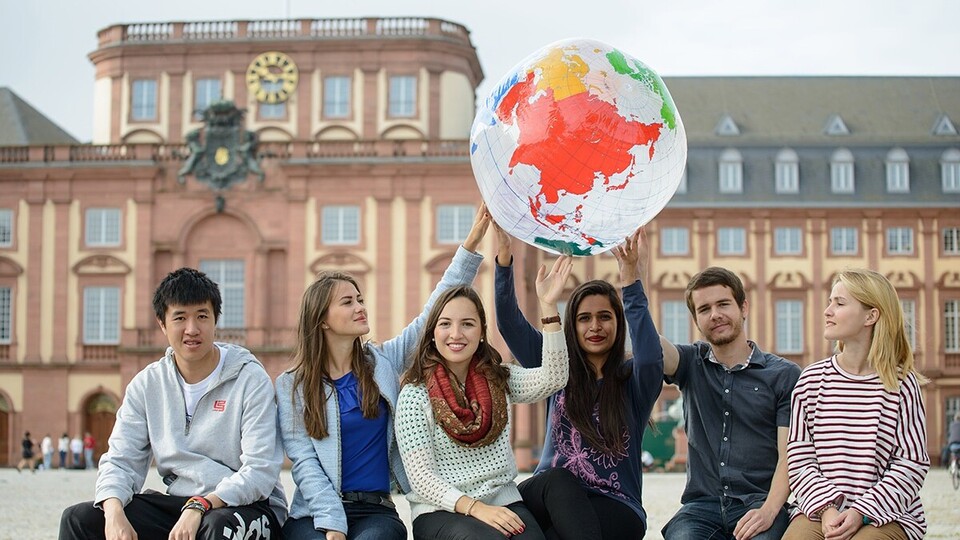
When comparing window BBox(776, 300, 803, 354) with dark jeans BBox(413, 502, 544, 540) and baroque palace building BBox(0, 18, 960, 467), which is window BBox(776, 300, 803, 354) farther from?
dark jeans BBox(413, 502, 544, 540)

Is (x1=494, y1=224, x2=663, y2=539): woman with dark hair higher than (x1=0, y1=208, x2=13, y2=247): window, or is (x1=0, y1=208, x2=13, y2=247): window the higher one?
(x1=0, y1=208, x2=13, y2=247): window

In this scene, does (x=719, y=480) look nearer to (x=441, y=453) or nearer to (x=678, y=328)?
(x=441, y=453)

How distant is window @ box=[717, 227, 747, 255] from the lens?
45.7 m

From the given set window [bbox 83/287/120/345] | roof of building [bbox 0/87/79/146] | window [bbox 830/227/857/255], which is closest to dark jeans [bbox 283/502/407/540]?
window [bbox 83/287/120/345]

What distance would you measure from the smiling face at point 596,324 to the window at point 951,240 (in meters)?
41.1

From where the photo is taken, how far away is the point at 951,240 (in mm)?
45938

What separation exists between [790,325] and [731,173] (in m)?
5.68

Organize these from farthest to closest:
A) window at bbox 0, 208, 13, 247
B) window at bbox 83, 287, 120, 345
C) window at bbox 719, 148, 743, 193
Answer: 1. window at bbox 719, 148, 743, 193
2. window at bbox 0, 208, 13, 247
3. window at bbox 83, 287, 120, 345

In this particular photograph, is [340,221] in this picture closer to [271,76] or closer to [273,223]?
[273,223]

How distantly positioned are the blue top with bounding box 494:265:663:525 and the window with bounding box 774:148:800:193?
40185mm

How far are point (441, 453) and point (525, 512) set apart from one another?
539 mm

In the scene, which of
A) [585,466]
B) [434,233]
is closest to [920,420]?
[585,466]

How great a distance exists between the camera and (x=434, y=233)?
1518 inches

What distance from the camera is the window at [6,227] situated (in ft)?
131
